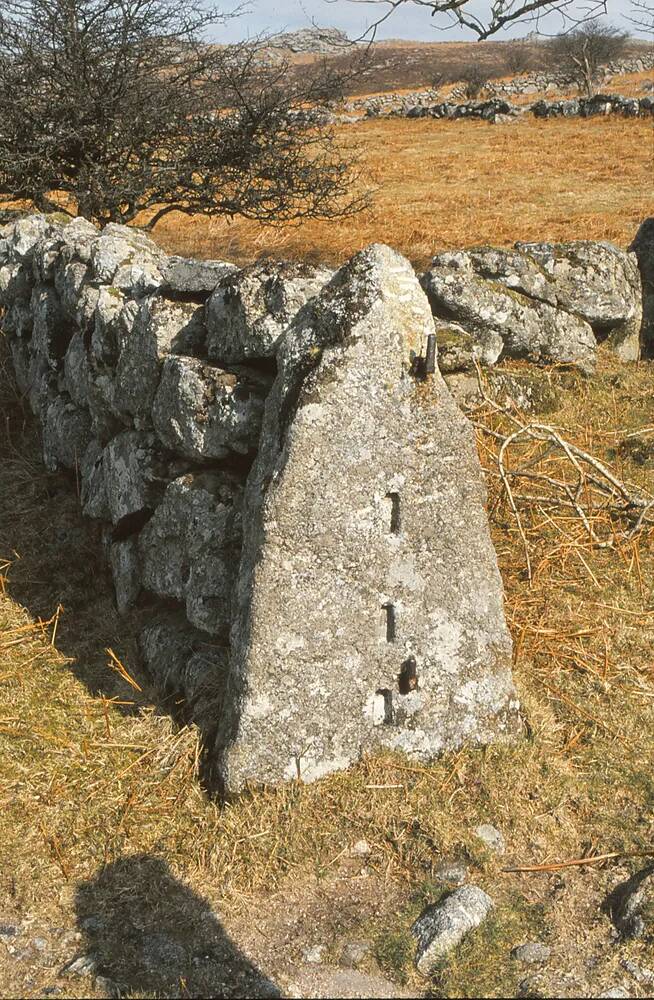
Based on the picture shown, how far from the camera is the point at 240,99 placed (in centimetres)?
984

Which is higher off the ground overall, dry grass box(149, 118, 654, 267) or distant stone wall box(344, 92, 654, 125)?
distant stone wall box(344, 92, 654, 125)

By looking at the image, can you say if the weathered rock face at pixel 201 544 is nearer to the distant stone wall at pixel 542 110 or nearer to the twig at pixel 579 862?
the twig at pixel 579 862

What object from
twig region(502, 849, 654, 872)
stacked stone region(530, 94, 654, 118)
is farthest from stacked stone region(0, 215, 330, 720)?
stacked stone region(530, 94, 654, 118)

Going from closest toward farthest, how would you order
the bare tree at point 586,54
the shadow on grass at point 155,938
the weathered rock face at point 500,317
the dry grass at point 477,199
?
1. the shadow on grass at point 155,938
2. the weathered rock face at point 500,317
3. the dry grass at point 477,199
4. the bare tree at point 586,54

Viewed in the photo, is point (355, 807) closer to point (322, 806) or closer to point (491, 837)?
point (322, 806)

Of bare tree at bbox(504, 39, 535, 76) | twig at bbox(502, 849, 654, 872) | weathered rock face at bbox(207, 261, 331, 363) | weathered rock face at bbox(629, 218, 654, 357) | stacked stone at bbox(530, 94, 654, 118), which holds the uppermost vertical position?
bare tree at bbox(504, 39, 535, 76)

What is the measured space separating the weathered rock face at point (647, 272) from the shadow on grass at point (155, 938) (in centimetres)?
755

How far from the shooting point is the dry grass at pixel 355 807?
360 cm

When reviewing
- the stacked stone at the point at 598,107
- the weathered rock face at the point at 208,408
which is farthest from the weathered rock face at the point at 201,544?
the stacked stone at the point at 598,107

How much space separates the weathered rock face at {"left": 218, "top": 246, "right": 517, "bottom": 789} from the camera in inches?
158

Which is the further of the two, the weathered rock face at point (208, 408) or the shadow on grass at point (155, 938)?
the weathered rock face at point (208, 408)

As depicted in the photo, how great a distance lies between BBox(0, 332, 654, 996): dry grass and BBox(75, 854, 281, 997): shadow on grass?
4cm

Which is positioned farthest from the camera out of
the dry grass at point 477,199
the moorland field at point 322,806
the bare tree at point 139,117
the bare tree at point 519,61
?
the bare tree at point 519,61

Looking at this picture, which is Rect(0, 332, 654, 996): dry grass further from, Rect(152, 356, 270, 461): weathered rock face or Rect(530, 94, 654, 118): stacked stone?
Rect(530, 94, 654, 118): stacked stone
